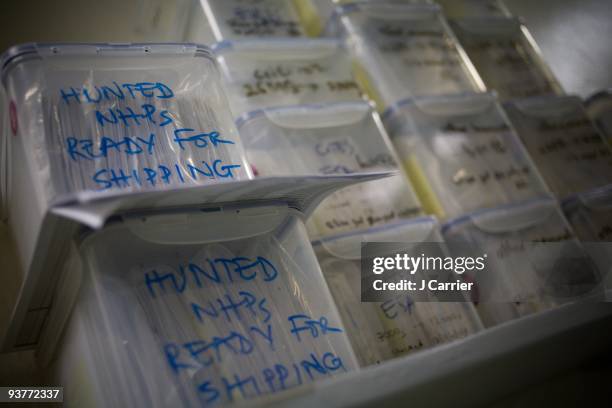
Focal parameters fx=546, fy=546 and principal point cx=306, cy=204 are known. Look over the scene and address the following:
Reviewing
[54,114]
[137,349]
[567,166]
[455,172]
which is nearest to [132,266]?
[137,349]

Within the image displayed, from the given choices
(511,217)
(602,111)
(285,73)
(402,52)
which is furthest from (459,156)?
(602,111)

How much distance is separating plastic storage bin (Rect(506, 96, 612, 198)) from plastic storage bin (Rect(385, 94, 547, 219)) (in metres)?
0.11

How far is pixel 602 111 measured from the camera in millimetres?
1525

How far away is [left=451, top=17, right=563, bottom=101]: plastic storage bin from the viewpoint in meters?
1.46

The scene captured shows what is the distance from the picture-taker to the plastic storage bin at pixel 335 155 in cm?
100

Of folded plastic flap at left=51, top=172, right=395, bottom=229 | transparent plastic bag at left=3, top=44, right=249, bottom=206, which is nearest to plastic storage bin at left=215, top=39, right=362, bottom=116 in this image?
transparent plastic bag at left=3, top=44, right=249, bottom=206

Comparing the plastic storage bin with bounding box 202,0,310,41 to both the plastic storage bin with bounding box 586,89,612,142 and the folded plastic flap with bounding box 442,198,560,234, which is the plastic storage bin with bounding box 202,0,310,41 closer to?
the folded plastic flap with bounding box 442,198,560,234

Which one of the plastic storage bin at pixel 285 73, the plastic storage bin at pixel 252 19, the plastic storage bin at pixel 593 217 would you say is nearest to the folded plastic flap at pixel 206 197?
the plastic storage bin at pixel 285 73

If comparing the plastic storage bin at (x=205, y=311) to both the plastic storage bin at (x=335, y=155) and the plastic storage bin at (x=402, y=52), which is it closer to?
the plastic storage bin at (x=335, y=155)

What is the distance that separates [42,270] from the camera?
65cm

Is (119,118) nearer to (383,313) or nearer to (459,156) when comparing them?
(383,313)

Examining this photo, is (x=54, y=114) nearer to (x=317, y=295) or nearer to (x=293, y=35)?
(x=317, y=295)

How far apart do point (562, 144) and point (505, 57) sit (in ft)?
1.00

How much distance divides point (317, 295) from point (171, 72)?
375 mm
